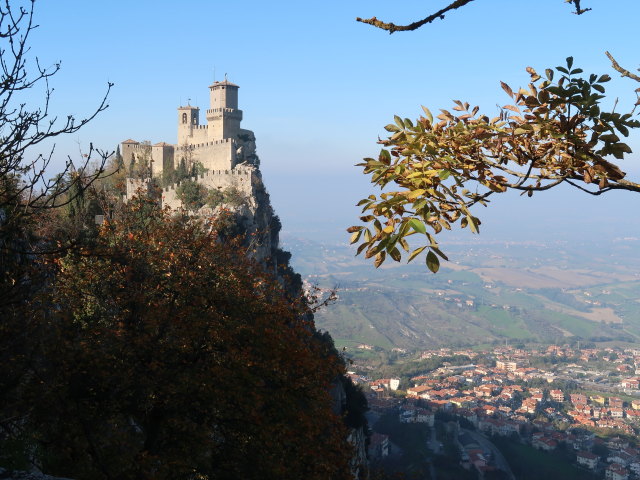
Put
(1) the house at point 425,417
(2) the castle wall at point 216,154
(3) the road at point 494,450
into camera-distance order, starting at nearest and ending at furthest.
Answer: (2) the castle wall at point 216,154 → (3) the road at point 494,450 → (1) the house at point 425,417

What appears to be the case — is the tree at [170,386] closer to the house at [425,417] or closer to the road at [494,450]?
the road at [494,450]

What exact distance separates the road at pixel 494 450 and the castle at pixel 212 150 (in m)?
33.1

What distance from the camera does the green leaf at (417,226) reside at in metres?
3.13

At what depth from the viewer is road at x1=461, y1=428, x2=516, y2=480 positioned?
53.6m

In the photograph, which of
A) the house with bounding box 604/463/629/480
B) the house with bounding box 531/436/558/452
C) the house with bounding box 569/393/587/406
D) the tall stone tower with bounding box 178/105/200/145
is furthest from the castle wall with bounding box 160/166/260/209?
the house with bounding box 569/393/587/406

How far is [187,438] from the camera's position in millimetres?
10648

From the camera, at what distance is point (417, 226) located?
3145 mm

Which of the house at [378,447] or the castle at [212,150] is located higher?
the castle at [212,150]

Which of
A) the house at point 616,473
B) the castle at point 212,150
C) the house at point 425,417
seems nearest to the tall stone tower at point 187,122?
the castle at point 212,150

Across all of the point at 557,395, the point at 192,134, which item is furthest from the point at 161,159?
the point at 557,395

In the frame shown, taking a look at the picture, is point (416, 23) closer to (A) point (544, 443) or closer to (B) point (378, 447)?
(B) point (378, 447)

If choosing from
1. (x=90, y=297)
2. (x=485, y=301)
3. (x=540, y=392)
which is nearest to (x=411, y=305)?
(x=485, y=301)

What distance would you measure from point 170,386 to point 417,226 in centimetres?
808

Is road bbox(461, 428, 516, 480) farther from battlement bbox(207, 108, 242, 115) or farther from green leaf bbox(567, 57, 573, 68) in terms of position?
green leaf bbox(567, 57, 573, 68)
